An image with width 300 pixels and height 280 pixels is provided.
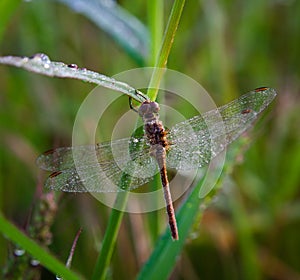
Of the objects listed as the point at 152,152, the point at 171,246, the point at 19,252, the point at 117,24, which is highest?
the point at 117,24

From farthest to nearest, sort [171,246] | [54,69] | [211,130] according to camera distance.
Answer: [211,130]
[171,246]
[54,69]

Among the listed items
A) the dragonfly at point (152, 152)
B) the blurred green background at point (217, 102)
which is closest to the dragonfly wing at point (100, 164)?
the dragonfly at point (152, 152)

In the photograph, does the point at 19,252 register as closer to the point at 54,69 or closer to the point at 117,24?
the point at 54,69

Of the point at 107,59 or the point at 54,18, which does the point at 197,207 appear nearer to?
the point at 107,59

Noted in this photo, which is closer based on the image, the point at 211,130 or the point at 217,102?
the point at 211,130

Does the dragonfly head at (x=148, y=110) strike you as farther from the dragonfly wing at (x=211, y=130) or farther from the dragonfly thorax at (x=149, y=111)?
the dragonfly wing at (x=211, y=130)

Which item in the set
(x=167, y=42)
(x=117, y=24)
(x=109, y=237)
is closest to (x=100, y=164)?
(x=109, y=237)

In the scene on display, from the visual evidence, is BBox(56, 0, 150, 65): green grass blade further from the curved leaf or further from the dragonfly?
the curved leaf

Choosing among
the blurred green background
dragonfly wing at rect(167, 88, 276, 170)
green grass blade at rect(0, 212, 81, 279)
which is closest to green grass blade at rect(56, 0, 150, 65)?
the blurred green background

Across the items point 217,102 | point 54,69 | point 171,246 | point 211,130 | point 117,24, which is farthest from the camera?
point 217,102
